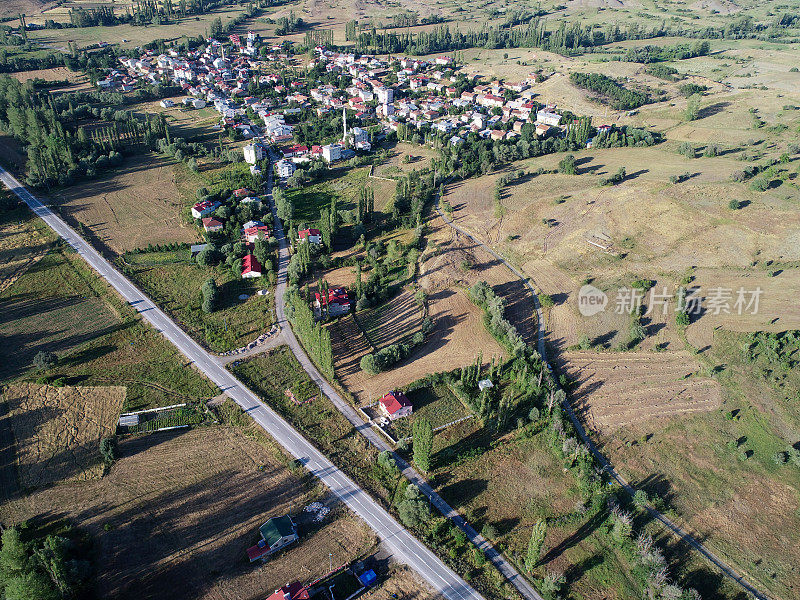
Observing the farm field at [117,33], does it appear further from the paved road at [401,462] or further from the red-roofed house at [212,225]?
the paved road at [401,462]

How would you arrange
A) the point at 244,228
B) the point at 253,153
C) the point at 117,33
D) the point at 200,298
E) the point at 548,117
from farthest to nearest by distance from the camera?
the point at 117,33 → the point at 548,117 → the point at 253,153 → the point at 244,228 → the point at 200,298

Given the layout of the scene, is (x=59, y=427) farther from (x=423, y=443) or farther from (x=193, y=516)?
(x=423, y=443)

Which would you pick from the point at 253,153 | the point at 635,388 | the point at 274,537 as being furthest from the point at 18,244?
the point at 635,388

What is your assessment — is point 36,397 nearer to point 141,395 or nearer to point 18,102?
point 141,395

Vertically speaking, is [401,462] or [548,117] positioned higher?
[548,117]

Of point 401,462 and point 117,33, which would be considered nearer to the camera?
point 401,462

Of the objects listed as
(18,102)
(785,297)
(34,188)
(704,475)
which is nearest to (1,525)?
(704,475)

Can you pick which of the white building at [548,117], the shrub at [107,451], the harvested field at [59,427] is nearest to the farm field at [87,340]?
the harvested field at [59,427]

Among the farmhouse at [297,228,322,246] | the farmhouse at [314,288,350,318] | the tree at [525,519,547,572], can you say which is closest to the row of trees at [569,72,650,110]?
the farmhouse at [297,228,322,246]
